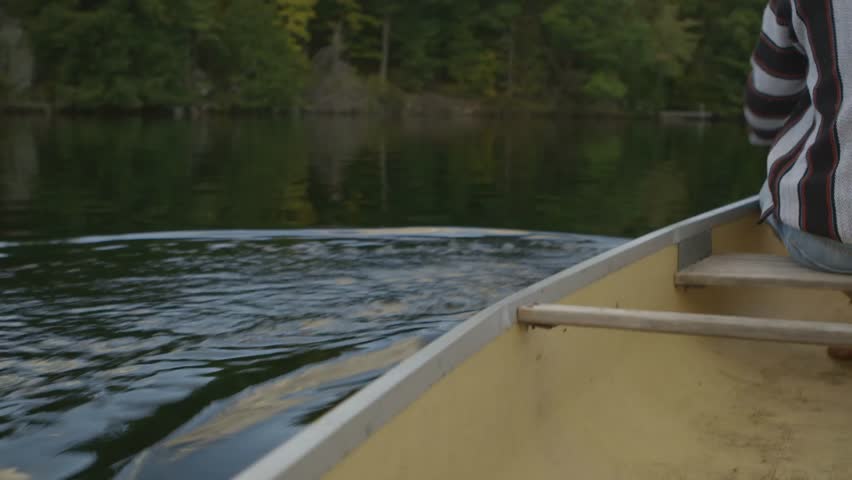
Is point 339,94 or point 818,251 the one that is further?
point 339,94

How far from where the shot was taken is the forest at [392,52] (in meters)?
27.2

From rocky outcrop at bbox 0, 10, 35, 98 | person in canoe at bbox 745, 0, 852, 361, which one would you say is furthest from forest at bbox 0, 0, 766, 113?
person in canoe at bbox 745, 0, 852, 361

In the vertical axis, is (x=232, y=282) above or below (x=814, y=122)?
below

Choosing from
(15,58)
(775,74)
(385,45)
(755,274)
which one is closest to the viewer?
(755,274)

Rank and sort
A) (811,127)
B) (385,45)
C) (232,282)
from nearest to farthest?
(811,127)
(232,282)
(385,45)

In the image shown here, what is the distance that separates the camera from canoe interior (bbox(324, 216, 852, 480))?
144 cm

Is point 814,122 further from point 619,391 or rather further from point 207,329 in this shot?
point 207,329

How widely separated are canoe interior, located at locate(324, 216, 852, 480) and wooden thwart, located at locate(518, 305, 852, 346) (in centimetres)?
7

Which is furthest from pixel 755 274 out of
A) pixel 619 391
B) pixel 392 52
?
pixel 392 52

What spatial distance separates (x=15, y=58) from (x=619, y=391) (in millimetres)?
27163

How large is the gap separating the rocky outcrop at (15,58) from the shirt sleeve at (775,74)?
26157 millimetres

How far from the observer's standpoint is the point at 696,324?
174 cm

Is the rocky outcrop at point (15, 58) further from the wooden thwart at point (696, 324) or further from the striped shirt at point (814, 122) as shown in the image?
the wooden thwart at point (696, 324)

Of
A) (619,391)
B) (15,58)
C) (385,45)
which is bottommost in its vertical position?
(619,391)
